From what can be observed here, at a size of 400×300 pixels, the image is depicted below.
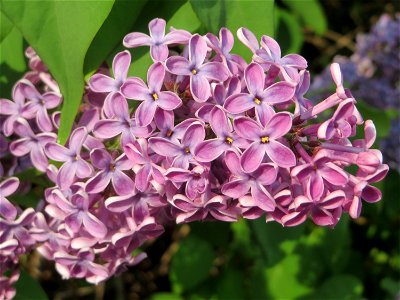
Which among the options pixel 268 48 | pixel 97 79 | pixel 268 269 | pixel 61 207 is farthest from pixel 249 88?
pixel 268 269

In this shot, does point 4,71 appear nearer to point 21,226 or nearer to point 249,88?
point 21,226

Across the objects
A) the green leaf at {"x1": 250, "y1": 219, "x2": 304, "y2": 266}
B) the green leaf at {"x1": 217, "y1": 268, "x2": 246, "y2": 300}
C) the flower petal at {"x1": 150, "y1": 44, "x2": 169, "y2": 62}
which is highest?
the flower petal at {"x1": 150, "y1": 44, "x2": 169, "y2": 62}

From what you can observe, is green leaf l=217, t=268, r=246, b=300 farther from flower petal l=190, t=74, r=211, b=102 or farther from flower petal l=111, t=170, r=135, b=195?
flower petal l=190, t=74, r=211, b=102

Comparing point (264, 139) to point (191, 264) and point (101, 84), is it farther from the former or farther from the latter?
point (191, 264)

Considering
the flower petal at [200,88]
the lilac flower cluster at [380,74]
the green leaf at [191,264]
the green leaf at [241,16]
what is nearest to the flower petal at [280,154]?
the flower petal at [200,88]

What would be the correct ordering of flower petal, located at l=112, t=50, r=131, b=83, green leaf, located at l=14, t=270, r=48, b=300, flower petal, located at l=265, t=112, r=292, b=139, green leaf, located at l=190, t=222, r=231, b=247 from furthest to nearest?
1. green leaf, located at l=190, t=222, r=231, b=247
2. green leaf, located at l=14, t=270, r=48, b=300
3. flower petal, located at l=112, t=50, r=131, b=83
4. flower petal, located at l=265, t=112, r=292, b=139

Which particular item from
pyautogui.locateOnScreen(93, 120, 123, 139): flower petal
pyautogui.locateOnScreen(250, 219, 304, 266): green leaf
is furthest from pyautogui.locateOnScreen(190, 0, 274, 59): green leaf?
pyautogui.locateOnScreen(250, 219, 304, 266): green leaf

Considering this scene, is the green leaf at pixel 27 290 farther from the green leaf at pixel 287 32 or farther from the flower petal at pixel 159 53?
the green leaf at pixel 287 32
